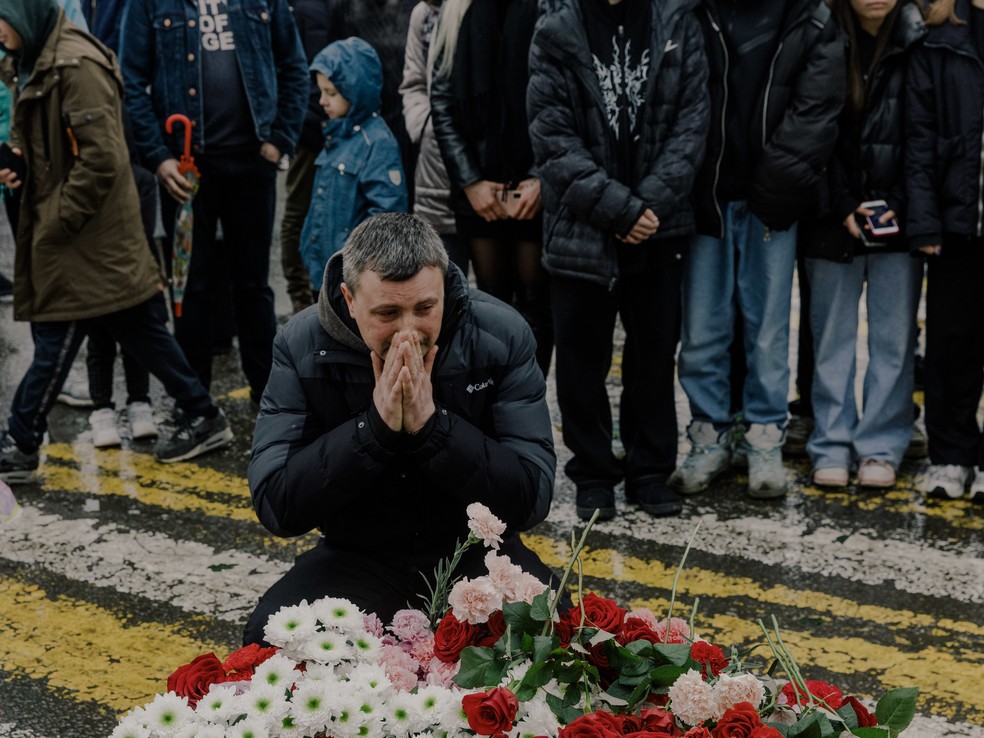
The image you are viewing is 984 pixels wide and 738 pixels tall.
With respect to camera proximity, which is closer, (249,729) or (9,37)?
(249,729)

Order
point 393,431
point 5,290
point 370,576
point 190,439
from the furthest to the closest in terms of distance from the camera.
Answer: point 5,290 → point 190,439 → point 370,576 → point 393,431

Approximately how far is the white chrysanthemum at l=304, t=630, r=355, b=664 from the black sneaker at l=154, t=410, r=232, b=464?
4018mm

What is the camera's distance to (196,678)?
2.73 m

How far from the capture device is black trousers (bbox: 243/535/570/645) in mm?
3566

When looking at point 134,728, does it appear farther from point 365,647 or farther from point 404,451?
point 404,451

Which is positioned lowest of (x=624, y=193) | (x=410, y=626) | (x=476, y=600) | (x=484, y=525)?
(x=410, y=626)

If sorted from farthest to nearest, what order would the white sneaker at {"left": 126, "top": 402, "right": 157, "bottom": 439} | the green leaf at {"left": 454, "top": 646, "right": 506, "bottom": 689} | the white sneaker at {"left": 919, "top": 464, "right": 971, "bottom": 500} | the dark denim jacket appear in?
the white sneaker at {"left": 126, "top": 402, "right": 157, "bottom": 439} → the dark denim jacket → the white sneaker at {"left": 919, "top": 464, "right": 971, "bottom": 500} → the green leaf at {"left": 454, "top": 646, "right": 506, "bottom": 689}

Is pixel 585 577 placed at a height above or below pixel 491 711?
below

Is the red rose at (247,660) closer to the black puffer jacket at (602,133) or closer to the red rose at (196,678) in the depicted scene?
the red rose at (196,678)

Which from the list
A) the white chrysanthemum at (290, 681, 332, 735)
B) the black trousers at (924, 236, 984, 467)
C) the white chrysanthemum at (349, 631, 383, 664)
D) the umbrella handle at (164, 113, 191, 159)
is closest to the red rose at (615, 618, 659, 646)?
the white chrysanthemum at (349, 631, 383, 664)

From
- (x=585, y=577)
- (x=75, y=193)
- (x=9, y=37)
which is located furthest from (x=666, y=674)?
(x=9, y=37)

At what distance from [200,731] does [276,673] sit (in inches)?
7.5

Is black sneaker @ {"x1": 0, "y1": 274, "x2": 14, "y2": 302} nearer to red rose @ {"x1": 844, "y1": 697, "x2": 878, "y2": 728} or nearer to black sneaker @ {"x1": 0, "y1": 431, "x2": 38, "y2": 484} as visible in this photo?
black sneaker @ {"x1": 0, "y1": 431, "x2": 38, "y2": 484}

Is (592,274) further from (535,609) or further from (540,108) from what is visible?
(535,609)
